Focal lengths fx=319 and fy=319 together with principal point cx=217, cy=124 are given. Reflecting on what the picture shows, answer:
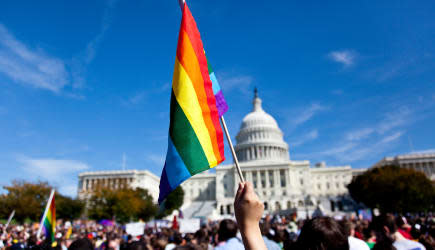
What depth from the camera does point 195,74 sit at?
3836 millimetres

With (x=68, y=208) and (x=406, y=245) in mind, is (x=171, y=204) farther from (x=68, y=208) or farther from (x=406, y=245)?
(x=406, y=245)

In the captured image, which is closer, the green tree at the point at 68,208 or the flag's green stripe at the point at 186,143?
the flag's green stripe at the point at 186,143

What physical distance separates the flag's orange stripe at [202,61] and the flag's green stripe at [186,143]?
0.85 ft

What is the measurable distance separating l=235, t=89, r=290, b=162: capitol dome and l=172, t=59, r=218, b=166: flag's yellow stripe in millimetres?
99724

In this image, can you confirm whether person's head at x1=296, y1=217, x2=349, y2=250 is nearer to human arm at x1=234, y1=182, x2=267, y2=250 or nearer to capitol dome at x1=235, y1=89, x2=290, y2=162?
human arm at x1=234, y1=182, x2=267, y2=250

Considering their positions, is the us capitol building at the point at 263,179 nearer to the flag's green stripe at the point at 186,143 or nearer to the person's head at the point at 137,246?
the person's head at the point at 137,246

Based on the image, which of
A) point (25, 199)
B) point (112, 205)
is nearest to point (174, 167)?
point (25, 199)

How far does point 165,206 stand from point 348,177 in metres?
57.7

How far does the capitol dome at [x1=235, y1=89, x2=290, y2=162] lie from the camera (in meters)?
105

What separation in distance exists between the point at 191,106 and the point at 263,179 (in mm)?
97657

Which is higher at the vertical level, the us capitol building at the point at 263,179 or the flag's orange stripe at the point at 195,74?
the us capitol building at the point at 263,179

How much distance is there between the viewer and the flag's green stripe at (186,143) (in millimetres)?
3578

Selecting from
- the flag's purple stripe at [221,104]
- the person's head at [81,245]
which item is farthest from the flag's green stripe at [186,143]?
the person's head at [81,245]

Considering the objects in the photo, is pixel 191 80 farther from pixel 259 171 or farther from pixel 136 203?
pixel 259 171
